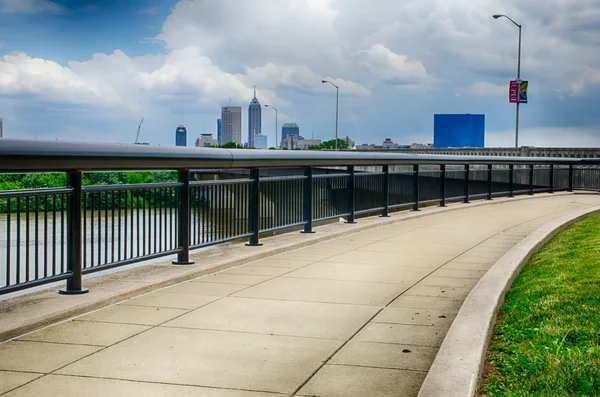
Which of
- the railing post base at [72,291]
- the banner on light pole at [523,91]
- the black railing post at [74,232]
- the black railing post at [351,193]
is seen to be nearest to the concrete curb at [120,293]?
the railing post base at [72,291]

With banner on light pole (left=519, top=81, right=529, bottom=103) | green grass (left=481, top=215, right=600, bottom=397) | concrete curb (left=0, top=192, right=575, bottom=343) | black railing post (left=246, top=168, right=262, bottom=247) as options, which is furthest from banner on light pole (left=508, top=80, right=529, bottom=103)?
green grass (left=481, top=215, right=600, bottom=397)

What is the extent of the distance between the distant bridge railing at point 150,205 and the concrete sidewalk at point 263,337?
2.56ft

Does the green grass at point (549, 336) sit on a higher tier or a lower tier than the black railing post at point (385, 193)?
lower

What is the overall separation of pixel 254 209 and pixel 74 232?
4230mm

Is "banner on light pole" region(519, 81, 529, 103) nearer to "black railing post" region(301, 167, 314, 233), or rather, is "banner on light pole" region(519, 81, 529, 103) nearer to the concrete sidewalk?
"black railing post" region(301, 167, 314, 233)

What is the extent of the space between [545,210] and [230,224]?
12614mm

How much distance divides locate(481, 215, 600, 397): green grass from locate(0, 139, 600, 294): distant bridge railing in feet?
12.6

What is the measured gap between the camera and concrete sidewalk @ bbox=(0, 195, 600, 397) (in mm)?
4973

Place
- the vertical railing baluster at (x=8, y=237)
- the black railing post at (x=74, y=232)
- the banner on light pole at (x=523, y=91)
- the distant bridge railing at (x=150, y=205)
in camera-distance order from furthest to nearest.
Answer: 1. the banner on light pole at (x=523, y=91)
2. the black railing post at (x=74, y=232)
3. the distant bridge railing at (x=150, y=205)
4. the vertical railing baluster at (x=8, y=237)

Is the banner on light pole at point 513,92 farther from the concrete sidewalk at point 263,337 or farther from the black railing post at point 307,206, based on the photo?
the concrete sidewalk at point 263,337

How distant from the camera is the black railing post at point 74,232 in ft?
24.3

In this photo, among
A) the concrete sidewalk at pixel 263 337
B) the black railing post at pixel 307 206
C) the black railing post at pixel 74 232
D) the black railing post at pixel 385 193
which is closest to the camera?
the concrete sidewalk at pixel 263 337

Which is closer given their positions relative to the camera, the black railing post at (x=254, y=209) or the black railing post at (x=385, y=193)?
the black railing post at (x=254, y=209)

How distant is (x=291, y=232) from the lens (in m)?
13.6
